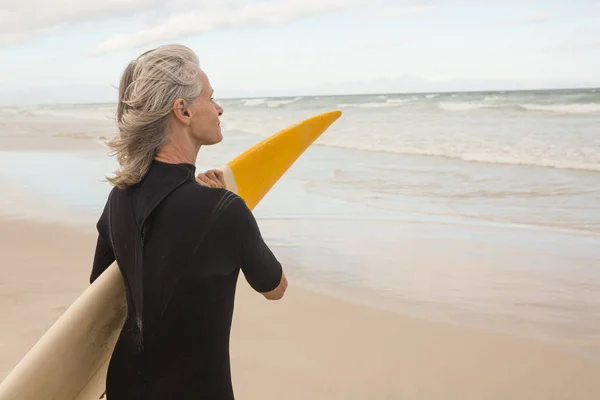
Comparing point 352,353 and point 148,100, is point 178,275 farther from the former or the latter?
point 352,353

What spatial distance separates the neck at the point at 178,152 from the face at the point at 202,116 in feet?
0.09

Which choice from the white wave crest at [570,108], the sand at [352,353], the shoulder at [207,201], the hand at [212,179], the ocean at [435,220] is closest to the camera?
the shoulder at [207,201]

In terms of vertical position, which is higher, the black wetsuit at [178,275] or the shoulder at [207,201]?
the shoulder at [207,201]

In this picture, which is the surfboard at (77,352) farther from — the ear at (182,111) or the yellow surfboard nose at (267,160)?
the yellow surfboard nose at (267,160)

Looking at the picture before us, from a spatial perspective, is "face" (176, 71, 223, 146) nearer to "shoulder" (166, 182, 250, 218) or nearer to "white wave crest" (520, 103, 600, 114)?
"shoulder" (166, 182, 250, 218)

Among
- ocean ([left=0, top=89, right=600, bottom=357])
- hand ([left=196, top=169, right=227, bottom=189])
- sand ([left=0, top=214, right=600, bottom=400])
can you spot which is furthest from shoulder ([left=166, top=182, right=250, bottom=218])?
sand ([left=0, top=214, right=600, bottom=400])

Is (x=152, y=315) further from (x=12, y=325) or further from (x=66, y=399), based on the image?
(x=12, y=325)

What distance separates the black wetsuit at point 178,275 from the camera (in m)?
1.31

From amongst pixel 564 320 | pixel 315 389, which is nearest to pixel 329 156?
pixel 564 320

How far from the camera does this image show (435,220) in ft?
20.4

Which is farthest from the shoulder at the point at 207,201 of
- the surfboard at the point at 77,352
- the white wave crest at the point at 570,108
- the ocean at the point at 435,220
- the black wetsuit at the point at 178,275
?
the white wave crest at the point at 570,108

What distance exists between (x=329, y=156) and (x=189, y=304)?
10.9m

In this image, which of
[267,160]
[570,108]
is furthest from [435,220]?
[570,108]

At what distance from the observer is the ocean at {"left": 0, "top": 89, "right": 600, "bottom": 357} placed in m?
4.00
